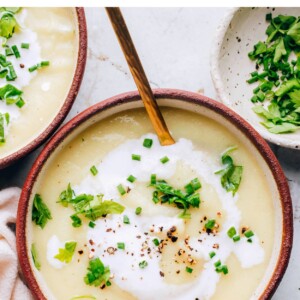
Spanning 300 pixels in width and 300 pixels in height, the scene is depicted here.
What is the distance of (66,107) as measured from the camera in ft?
6.43

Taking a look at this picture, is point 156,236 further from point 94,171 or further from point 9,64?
point 9,64

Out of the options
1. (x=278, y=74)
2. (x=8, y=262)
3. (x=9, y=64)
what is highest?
(x=9, y=64)

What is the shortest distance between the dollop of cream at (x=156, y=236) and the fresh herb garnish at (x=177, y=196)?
21 mm

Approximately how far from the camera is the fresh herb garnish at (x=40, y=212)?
6.41 ft

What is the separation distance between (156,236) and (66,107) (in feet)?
1.37

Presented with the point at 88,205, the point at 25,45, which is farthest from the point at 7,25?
the point at 88,205

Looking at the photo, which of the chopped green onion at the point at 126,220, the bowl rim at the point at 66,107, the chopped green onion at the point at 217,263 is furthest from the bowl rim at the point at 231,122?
the chopped green onion at the point at 126,220

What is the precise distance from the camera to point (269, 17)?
222cm

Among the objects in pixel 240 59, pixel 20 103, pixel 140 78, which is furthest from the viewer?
pixel 240 59

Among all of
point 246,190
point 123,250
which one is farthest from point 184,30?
point 123,250

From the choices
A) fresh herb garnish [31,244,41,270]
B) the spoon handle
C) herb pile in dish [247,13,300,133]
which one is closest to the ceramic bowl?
herb pile in dish [247,13,300,133]

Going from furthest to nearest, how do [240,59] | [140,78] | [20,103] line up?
[240,59]
[20,103]
[140,78]

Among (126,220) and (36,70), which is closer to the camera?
(126,220)

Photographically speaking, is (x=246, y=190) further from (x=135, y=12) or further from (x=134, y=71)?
(x=135, y=12)
